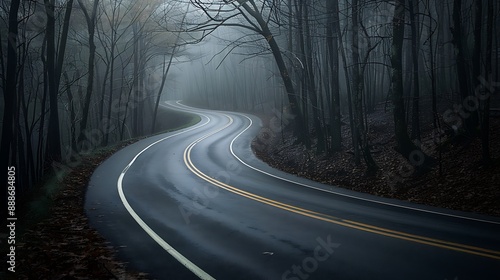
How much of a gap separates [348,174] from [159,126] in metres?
40.6

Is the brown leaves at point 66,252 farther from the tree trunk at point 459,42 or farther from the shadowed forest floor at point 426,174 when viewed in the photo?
the tree trunk at point 459,42

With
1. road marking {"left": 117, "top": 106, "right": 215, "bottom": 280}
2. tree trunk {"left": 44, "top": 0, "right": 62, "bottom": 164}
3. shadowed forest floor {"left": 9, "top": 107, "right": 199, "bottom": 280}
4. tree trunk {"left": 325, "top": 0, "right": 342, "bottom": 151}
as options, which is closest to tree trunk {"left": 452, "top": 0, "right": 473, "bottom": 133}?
tree trunk {"left": 325, "top": 0, "right": 342, "bottom": 151}

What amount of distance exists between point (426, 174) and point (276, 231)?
26.8 feet

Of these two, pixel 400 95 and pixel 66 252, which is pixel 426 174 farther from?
pixel 66 252

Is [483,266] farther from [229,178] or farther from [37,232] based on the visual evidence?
[229,178]

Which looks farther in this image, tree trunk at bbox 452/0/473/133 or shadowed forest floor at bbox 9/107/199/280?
tree trunk at bbox 452/0/473/133

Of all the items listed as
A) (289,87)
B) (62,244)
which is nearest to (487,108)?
(289,87)

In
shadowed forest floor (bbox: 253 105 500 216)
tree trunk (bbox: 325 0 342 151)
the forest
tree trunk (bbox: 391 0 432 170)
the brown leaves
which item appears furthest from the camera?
tree trunk (bbox: 325 0 342 151)

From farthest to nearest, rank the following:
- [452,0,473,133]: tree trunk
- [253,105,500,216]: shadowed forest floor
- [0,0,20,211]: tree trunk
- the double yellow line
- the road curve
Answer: [452,0,473,133]: tree trunk < [0,0,20,211]: tree trunk < [253,105,500,216]: shadowed forest floor < the double yellow line < the road curve

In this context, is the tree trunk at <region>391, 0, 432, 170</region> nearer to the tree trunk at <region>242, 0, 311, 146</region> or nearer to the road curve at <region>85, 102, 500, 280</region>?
the road curve at <region>85, 102, 500, 280</region>

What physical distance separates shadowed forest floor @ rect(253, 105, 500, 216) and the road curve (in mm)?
1398

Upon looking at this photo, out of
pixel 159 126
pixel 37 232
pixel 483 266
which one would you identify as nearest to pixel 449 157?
pixel 483 266

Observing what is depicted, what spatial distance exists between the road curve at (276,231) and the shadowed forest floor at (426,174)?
55.0 inches

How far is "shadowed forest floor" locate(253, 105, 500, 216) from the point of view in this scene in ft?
38.5
